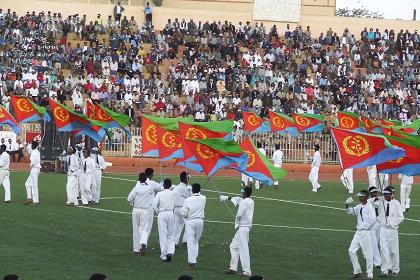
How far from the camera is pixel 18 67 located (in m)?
54.8

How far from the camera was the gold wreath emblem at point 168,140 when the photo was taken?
33.7 m

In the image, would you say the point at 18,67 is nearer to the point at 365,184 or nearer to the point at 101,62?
the point at 101,62

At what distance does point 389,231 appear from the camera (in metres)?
25.3

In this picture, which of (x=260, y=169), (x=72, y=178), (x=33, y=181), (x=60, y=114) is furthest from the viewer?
(x=60, y=114)

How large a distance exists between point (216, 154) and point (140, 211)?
241 cm

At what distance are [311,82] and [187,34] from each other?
23.4 feet

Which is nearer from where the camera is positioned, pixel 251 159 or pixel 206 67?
pixel 251 159

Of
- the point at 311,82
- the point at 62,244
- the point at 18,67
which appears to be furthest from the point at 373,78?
the point at 62,244

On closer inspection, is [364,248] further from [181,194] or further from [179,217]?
[179,217]

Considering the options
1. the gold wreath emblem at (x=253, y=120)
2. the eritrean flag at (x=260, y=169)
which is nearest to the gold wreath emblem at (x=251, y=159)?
the eritrean flag at (x=260, y=169)

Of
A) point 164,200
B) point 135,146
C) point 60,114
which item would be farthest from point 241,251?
point 135,146

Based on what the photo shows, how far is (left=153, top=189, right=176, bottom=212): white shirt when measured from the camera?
2566 centimetres

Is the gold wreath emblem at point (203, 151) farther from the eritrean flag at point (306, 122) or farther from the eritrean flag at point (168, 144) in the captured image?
the eritrean flag at point (306, 122)

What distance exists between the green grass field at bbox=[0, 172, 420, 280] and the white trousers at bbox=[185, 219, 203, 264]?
299 millimetres
